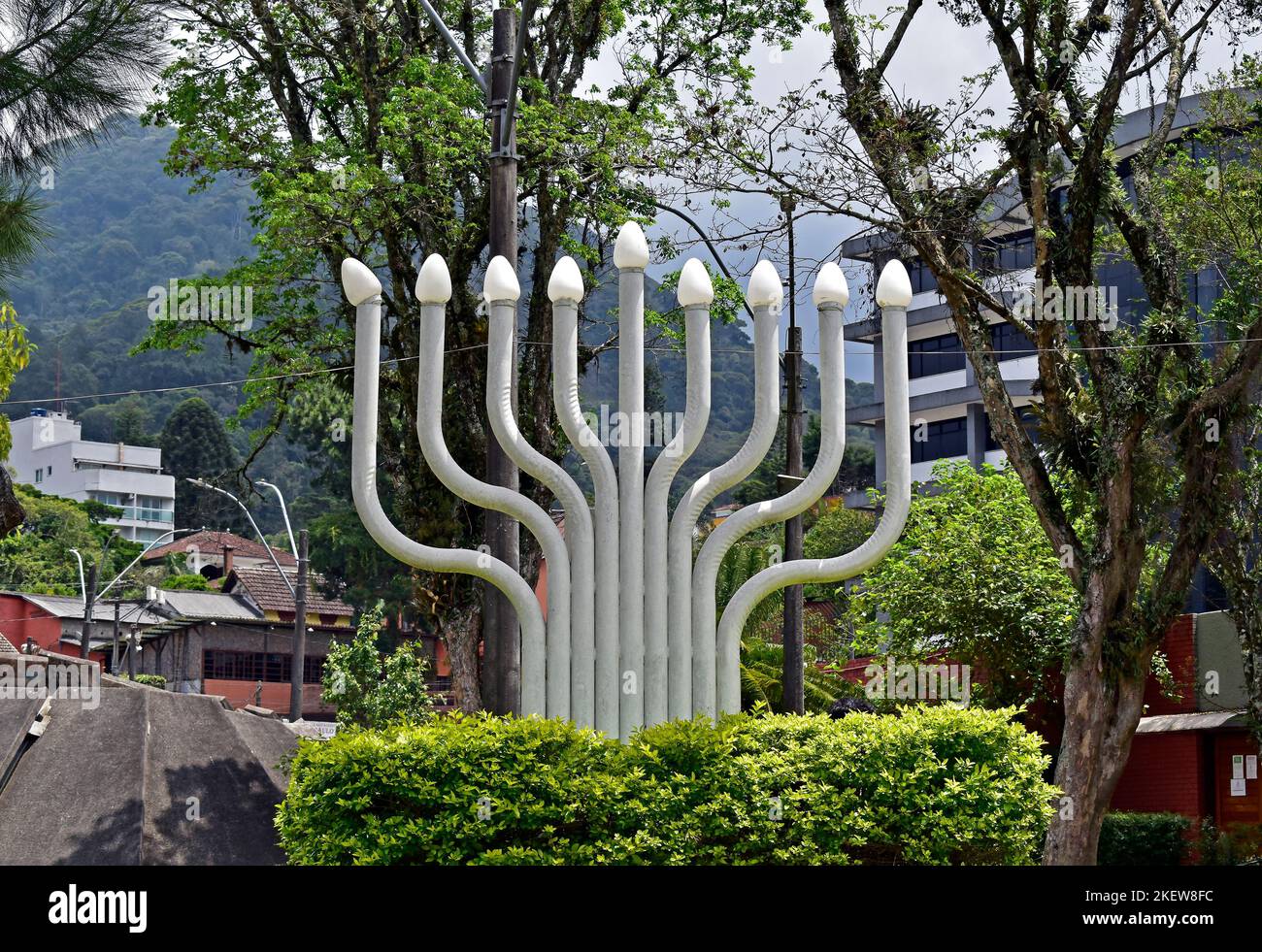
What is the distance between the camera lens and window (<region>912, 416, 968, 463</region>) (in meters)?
56.5

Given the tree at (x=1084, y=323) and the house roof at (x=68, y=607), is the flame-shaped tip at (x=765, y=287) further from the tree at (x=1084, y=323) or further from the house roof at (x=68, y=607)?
the house roof at (x=68, y=607)

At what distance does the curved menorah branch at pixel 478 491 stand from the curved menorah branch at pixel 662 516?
2.26 feet

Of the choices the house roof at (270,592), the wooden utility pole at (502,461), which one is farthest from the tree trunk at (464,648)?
the house roof at (270,592)

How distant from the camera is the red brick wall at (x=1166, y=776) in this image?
2352 cm

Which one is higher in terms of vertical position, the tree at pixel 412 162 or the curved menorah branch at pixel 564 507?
the tree at pixel 412 162

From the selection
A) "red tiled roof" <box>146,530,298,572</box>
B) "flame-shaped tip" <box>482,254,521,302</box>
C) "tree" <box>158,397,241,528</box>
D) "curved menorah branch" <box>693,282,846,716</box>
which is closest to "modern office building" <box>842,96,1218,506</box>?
"curved menorah branch" <box>693,282,846,716</box>

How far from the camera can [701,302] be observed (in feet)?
41.7

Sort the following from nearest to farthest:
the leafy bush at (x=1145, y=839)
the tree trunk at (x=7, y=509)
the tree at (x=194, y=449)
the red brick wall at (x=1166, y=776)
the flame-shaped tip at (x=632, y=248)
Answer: the flame-shaped tip at (x=632, y=248)
the tree trunk at (x=7, y=509)
the leafy bush at (x=1145, y=839)
the red brick wall at (x=1166, y=776)
the tree at (x=194, y=449)

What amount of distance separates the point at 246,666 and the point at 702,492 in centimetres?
5134

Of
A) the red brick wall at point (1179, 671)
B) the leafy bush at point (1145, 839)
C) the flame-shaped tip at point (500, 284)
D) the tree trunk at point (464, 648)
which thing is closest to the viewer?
the flame-shaped tip at point (500, 284)

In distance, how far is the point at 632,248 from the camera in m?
12.6

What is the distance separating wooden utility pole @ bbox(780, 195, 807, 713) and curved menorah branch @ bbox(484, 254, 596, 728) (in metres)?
8.41
